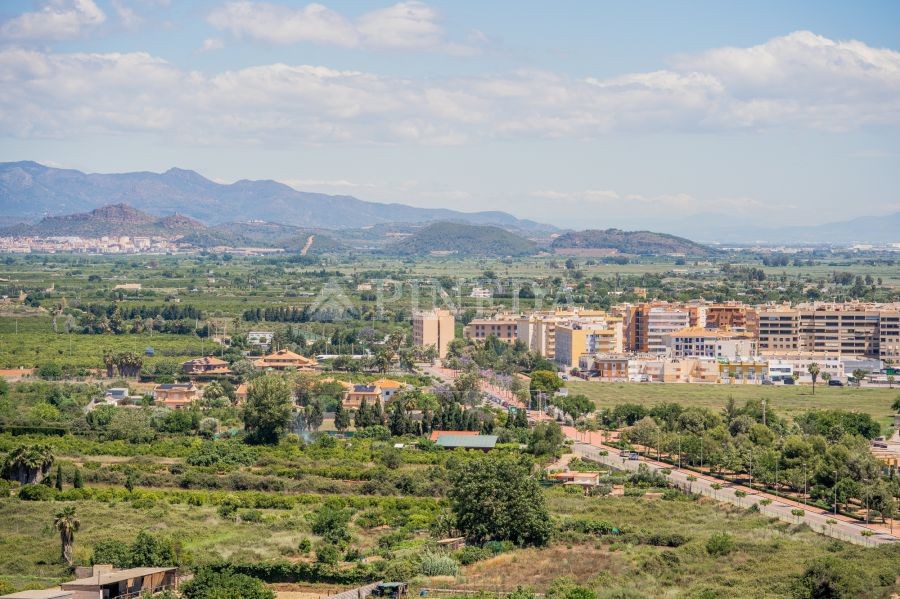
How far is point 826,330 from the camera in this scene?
231 feet

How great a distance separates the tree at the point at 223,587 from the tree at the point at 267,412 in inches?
660

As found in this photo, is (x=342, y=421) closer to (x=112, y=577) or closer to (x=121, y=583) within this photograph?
(x=112, y=577)

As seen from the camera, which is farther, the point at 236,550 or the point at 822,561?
the point at 236,550

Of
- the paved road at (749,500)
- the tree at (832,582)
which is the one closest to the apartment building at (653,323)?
the paved road at (749,500)

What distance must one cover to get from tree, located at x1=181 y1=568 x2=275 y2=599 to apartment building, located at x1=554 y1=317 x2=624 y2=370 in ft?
141

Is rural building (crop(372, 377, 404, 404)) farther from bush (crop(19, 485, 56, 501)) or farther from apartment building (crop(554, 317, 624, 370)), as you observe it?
bush (crop(19, 485, 56, 501))

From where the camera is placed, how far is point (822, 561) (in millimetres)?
23141

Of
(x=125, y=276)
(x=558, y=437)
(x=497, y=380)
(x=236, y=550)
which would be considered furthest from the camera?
(x=125, y=276)

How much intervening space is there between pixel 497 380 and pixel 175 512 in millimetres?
29082

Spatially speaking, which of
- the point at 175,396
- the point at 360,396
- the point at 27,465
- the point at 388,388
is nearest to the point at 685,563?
the point at 27,465

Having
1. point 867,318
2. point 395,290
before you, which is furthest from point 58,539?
point 395,290

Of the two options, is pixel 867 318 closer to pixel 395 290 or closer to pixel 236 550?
pixel 395 290

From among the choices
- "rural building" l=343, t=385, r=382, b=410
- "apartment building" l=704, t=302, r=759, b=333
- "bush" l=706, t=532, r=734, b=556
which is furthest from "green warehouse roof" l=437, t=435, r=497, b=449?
"apartment building" l=704, t=302, r=759, b=333

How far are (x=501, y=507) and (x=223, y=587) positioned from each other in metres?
7.00
